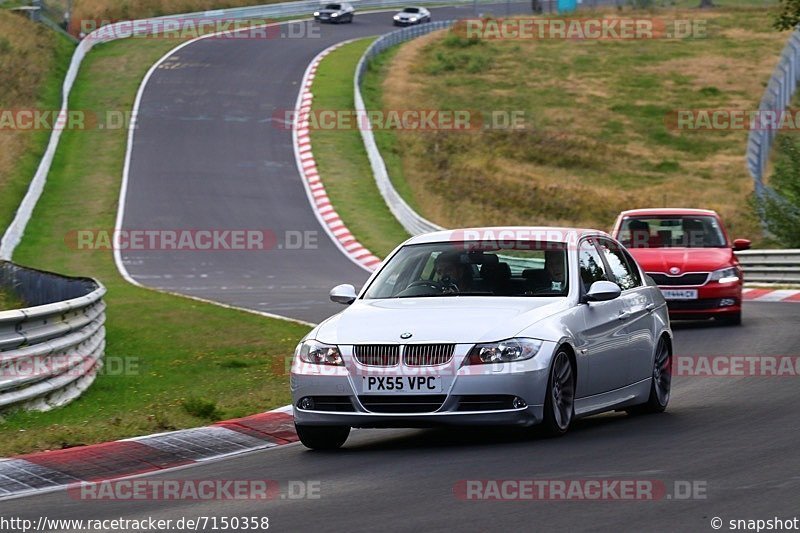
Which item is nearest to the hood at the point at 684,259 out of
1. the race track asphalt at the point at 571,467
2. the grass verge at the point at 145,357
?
the race track asphalt at the point at 571,467

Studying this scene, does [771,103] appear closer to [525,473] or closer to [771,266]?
[771,266]

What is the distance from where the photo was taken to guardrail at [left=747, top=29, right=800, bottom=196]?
3962 cm

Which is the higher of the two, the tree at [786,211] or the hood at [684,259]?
the hood at [684,259]

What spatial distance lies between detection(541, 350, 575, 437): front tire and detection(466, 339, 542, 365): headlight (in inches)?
9.2

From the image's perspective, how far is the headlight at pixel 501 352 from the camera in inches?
363

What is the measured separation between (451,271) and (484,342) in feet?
4.45

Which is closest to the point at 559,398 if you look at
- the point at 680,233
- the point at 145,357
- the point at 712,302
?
the point at 145,357

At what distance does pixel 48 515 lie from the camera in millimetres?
7664

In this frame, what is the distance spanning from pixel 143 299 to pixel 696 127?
123 ft

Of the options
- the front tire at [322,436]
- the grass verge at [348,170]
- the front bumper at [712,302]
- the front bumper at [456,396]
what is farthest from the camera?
the grass verge at [348,170]

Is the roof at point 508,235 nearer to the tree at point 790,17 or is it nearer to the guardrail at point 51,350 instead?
the guardrail at point 51,350

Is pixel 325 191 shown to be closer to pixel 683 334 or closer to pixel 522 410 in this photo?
pixel 683 334

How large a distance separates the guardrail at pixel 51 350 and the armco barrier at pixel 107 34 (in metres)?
14.4

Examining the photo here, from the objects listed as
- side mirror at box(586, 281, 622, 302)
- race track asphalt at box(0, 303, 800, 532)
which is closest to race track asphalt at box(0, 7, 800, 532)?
race track asphalt at box(0, 303, 800, 532)
